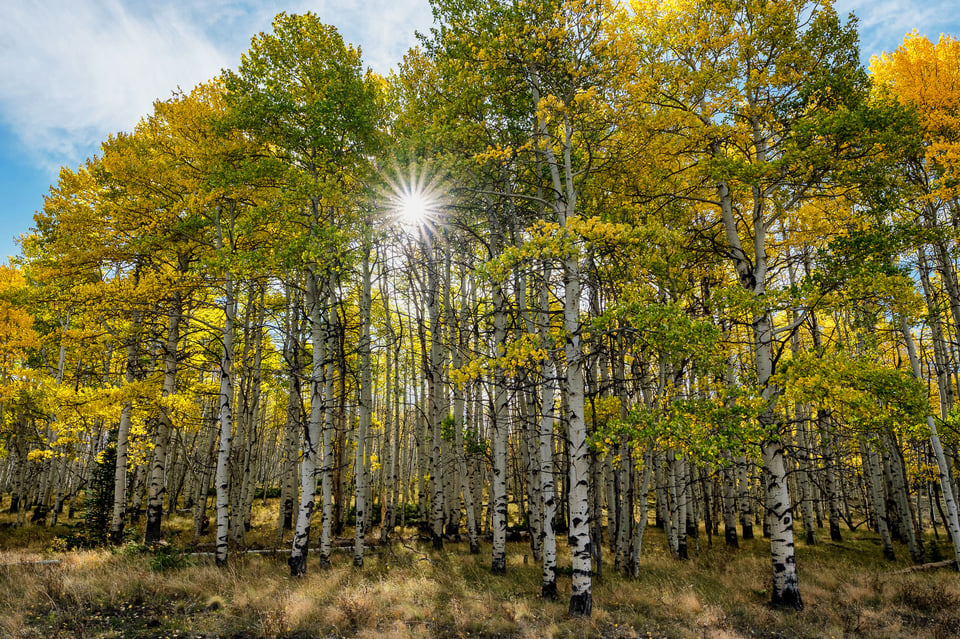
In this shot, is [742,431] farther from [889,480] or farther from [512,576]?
[889,480]

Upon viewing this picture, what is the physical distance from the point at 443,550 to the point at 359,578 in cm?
409

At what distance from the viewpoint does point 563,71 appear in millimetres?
8078

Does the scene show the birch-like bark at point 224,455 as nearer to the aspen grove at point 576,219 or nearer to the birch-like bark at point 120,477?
the aspen grove at point 576,219

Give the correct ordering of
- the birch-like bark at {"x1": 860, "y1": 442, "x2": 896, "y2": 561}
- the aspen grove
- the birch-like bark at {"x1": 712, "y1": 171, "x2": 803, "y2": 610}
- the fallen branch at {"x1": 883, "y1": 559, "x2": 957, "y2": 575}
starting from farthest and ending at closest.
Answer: the birch-like bark at {"x1": 860, "y1": 442, "x2": 896, "y2": 561}
the fallen branch at {"x1": 883, "y1": 559, "x2": 957, "y2": 575}
the birch-like bark at {"x1": 712, "y1": 171, "x2": 803, "y2": 610}
the aspen grove

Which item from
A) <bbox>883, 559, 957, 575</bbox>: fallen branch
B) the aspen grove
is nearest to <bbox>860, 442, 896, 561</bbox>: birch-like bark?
the aspen grove

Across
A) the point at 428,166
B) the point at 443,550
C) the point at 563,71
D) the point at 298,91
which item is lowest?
the point at 443,550

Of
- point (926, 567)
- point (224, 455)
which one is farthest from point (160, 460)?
point (926, 567)

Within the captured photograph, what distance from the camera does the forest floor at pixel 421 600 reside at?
613cm

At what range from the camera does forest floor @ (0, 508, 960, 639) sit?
6.13 metres

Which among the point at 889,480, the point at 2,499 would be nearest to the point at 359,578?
the point at 889,480

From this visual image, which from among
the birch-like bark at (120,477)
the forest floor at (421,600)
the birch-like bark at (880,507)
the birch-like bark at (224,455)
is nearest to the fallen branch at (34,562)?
the forest floor at (421,600)

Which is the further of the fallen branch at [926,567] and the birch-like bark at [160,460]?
the birch-like bark at [160,460]

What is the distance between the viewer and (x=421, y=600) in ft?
24.4

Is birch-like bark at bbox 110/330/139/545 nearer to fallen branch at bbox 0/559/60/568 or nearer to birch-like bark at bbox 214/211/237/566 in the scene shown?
fallen branch at bbox 0/559/60/568
